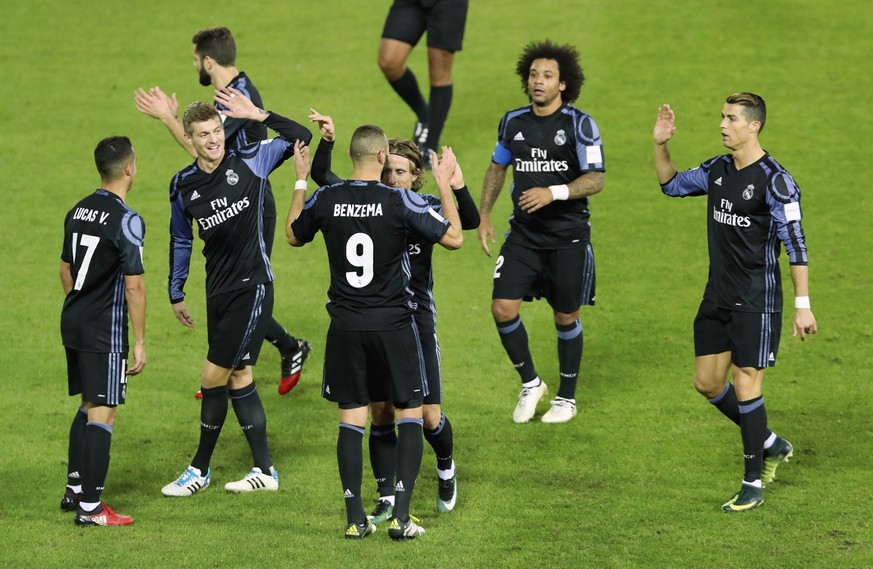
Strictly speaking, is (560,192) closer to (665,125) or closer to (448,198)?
(665,125)

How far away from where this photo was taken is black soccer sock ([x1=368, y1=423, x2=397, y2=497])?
276 inches

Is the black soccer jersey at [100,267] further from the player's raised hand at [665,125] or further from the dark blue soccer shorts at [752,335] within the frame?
the dark blue soccer shorts at [752,335]

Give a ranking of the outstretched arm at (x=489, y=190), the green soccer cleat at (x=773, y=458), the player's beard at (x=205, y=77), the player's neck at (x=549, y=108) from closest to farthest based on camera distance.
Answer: the green soccer cleat at (x=773, y=458)
the player's beard at (x=205, y=77)
the player's neck at (x=549, y=108)
the outstretched arm at (x=489, y=190)

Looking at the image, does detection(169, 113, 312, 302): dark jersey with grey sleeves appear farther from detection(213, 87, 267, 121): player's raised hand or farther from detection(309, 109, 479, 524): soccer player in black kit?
detection(309, 109, 479, 524): soccer player in black kit

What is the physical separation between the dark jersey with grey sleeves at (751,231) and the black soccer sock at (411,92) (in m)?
6.15

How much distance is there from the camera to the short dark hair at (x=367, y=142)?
6.48m

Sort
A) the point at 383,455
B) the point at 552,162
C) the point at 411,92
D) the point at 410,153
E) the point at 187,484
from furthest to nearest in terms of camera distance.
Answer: the point at 411,92 → the point at 552,162 → the point at 187,484 → the point at 383,455 → the point at 410,153

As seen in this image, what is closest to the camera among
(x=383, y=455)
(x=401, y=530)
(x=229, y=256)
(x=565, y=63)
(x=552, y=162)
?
(x=401, y=530)

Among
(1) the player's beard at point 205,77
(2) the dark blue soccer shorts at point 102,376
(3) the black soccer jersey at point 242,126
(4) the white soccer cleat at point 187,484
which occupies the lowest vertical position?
(4) the white soccer cleat at point 187,484

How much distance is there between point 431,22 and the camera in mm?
12820

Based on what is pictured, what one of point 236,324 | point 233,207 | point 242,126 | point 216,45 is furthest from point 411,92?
point 236,324

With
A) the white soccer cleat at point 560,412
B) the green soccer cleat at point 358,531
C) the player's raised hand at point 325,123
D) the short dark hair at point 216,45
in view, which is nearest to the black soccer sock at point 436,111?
the short dark hair at point 216,45

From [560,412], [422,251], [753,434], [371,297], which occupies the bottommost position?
[560,412]

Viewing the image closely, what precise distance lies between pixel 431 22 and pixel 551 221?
4.74 m
